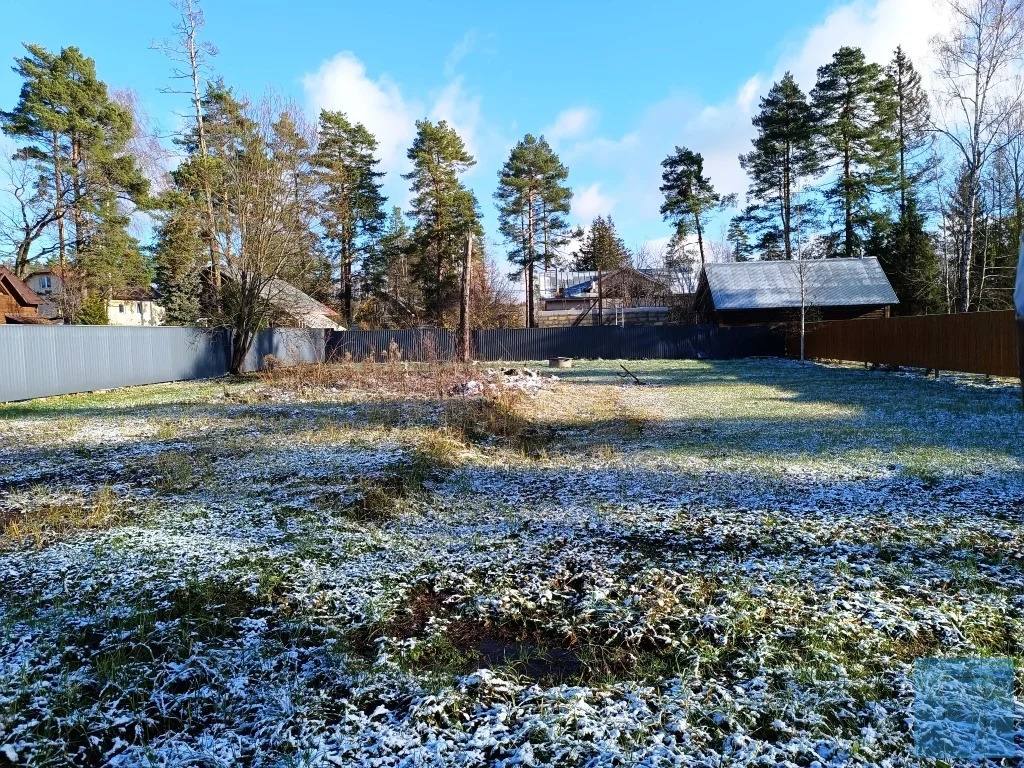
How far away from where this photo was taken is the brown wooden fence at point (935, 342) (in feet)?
37.0

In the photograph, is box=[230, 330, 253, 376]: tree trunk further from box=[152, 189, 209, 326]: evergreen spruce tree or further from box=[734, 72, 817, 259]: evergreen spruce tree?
box=[734, 72, 817, 259]: evergreen spruce tree

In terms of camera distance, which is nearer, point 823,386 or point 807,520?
point 807,520

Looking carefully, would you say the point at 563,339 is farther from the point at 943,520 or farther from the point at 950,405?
the point at 943,520

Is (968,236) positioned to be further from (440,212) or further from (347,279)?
(347,279)

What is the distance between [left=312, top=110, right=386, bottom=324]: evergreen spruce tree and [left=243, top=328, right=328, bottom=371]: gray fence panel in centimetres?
757

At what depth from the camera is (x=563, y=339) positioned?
86.0 feet

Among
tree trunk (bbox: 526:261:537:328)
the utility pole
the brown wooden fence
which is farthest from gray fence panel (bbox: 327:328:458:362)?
the brown wooden fence

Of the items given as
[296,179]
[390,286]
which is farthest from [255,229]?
[390,286]

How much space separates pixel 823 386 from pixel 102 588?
13.2 meters

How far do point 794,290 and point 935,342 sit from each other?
1240cm

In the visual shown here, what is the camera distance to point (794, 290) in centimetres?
2541

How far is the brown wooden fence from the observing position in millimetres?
11289

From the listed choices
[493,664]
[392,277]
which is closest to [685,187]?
[392,277]

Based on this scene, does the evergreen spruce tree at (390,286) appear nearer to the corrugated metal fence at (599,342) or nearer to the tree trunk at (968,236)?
the corrugated metal fence at (599,342)
